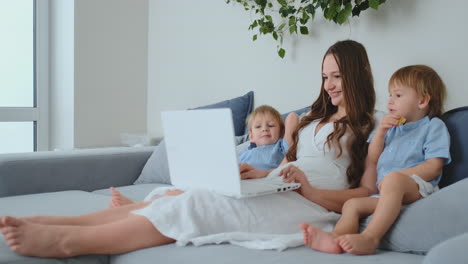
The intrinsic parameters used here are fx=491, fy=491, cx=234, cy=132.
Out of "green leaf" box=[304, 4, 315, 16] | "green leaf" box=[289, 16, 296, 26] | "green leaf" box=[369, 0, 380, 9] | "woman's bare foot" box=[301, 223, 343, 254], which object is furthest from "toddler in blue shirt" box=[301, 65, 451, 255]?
"green leaf" box=[289, 16, 296, 26]

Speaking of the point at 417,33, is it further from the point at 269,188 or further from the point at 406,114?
the point at 269,188

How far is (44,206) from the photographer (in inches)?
65.8

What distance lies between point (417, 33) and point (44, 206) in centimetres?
151

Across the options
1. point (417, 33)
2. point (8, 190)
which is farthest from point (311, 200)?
point (8, 190)

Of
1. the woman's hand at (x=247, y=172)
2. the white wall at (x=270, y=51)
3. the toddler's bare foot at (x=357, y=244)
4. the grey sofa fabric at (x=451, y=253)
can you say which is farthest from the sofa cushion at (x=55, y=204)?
the white wall at (x=270, y=51)

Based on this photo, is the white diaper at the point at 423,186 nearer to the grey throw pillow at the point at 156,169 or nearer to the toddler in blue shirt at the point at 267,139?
the toddler in blue shirt at the point at 267,139

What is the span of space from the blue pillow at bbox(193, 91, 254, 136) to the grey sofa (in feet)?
1.64

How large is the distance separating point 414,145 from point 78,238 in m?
0.96

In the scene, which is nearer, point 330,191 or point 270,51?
point 330,191

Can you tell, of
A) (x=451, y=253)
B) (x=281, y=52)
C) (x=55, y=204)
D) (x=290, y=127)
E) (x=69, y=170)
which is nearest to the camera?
(x=451, y=253)

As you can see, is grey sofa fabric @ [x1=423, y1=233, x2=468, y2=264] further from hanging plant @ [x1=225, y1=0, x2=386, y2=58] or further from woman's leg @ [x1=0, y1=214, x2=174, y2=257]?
hanging plant @ [x1=225, y1=0, x2=386, y2=58]

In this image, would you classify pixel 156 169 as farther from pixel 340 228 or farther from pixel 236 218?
pixel 340 228

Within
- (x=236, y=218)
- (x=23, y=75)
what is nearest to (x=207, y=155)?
(x=236, y=218)

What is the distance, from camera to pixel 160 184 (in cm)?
226
